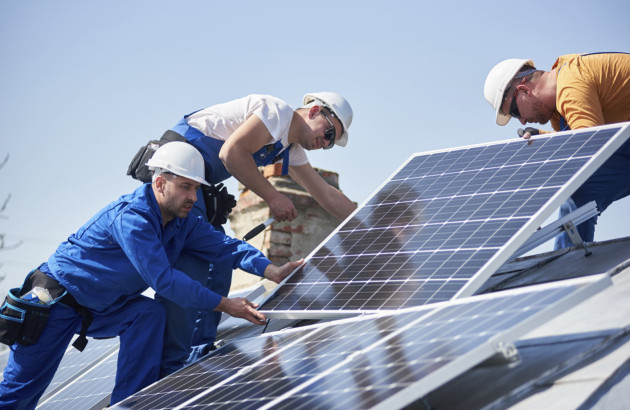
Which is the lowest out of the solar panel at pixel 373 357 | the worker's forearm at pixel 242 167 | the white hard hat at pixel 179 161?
the solar panel at pixel 373 357

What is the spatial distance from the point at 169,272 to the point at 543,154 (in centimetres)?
286

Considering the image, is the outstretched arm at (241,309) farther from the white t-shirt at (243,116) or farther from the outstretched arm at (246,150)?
the white t-shirt at (243,116)

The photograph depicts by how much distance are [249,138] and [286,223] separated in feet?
15.7

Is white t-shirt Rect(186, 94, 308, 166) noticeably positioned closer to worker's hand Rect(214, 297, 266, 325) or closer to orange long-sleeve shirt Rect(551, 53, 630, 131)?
worker's hand Rect(214, 297, 266, 325)

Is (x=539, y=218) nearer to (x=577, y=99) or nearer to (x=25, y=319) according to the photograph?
(x=577, y=99)

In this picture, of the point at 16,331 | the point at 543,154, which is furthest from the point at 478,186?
the point at 16,331

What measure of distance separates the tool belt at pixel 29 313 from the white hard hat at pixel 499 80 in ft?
12.8

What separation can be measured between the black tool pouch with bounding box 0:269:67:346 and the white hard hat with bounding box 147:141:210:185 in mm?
1206

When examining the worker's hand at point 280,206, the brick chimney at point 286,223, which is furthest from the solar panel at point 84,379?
the brick chimney at point 286,223

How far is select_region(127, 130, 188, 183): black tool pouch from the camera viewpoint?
6676 mm

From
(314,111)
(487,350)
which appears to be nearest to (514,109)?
(314,111)

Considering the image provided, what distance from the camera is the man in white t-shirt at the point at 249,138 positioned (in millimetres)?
6508

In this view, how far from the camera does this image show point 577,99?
6098 millimetres

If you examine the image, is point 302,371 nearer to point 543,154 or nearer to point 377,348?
point 377,348
